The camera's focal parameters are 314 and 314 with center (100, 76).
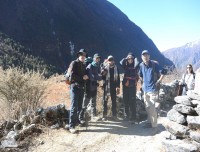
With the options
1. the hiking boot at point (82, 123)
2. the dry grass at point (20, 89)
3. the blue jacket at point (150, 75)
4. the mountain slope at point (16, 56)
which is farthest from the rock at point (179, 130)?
the mountain slope at point (16, 56)

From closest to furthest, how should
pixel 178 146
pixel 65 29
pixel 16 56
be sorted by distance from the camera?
1. pixel 178 146
2. pixel 16 56
3. pixel 65 29

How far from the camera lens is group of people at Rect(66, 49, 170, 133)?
7418mm

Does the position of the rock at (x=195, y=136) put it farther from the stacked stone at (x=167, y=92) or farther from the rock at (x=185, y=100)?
the stacked stone at (x=167, y=92)

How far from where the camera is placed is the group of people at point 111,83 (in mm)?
7418

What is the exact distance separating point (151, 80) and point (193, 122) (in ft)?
5.87

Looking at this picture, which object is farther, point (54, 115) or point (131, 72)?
point (131, 72)

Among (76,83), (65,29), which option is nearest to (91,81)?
(76,83)

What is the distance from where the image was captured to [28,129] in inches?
287

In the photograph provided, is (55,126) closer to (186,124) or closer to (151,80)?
(151,80)

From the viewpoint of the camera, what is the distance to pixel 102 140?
7043mm

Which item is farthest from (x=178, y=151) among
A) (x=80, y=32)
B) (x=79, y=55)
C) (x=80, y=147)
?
(x=80, y=32)

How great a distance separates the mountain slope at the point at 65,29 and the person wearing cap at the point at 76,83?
8406 centimetres

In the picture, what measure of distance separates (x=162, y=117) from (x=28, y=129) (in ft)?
13.4

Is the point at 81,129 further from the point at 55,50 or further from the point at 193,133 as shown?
the point at 55,50
